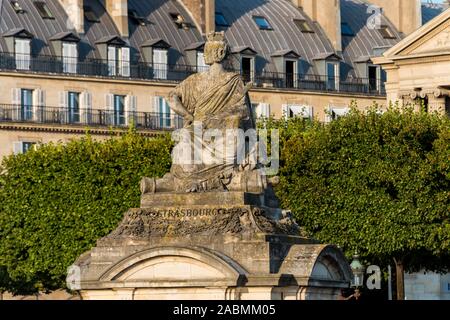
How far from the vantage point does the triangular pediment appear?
126 m

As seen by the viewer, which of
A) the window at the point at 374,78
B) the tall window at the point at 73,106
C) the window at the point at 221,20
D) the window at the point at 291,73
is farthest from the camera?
the window at the point at 374,78

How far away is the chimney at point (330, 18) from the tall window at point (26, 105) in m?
24.9

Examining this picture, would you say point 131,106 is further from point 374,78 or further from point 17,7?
point 374,78

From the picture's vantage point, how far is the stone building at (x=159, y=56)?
131750mm

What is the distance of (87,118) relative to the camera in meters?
134

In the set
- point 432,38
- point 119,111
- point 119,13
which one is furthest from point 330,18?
point 432,38

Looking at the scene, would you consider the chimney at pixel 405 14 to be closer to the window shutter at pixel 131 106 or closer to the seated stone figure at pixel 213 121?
the window shutter at pixel 131 106

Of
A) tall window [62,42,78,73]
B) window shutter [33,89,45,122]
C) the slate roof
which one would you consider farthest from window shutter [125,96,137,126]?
window shutter [33,89,45,122]

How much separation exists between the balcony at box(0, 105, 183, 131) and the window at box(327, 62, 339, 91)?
46.7 feet

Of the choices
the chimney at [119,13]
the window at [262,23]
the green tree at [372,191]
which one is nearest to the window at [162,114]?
the chimney at [119,13]

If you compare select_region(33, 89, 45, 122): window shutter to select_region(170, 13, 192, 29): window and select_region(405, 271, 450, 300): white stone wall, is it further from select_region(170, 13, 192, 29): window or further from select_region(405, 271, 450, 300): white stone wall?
select_region(405, 271, 450, 300): white stone wall
